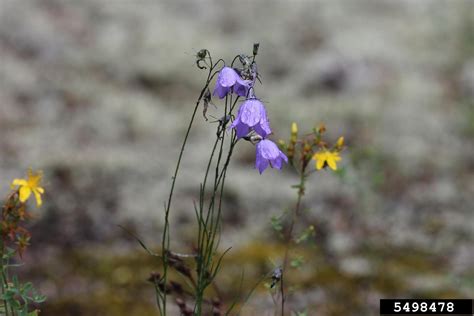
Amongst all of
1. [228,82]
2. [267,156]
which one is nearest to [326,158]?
[267,156]

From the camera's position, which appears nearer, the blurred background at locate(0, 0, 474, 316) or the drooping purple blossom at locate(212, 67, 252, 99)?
the drooping purple blossom at locate(212, 67, 252, 99)

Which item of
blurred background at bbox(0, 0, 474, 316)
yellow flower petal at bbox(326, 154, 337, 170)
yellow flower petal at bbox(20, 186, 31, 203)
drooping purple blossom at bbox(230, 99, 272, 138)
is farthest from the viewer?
blurred background at bbox(0, 0, 474, 316)

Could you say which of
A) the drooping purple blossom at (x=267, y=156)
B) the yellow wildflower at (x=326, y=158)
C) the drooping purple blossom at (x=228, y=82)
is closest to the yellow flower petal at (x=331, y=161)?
the yellow wildflower at (x=326, y=158)

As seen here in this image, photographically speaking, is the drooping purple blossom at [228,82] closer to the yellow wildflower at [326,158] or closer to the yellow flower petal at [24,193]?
the yellow wildflower at [326,158]

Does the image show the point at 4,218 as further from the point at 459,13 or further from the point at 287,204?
the point at 459,13

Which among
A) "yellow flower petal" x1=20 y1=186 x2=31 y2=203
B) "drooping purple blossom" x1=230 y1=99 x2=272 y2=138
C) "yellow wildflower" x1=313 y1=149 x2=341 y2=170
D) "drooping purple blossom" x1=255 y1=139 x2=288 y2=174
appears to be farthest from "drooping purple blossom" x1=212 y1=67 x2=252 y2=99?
"yellow flower petal" x1=20 y1=186 x2=31 y2=203

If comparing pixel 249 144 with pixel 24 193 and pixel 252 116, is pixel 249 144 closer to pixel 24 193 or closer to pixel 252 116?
pixel 24 193

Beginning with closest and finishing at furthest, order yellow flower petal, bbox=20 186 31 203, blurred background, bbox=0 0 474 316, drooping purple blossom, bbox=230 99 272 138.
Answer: drooping purple blossom, bbox=230 99 272 138 → yellow flower petal, bbox=20 186 31 203 → blurred background, bbox=0 0 474 316

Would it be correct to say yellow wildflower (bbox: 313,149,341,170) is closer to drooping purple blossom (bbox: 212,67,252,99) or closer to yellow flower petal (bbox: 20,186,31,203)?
drooping purple blossom (bbox: 212,67,252,99)

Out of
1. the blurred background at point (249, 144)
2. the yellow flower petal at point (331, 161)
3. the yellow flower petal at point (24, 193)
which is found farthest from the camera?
the blurred background at point (249, 144)
